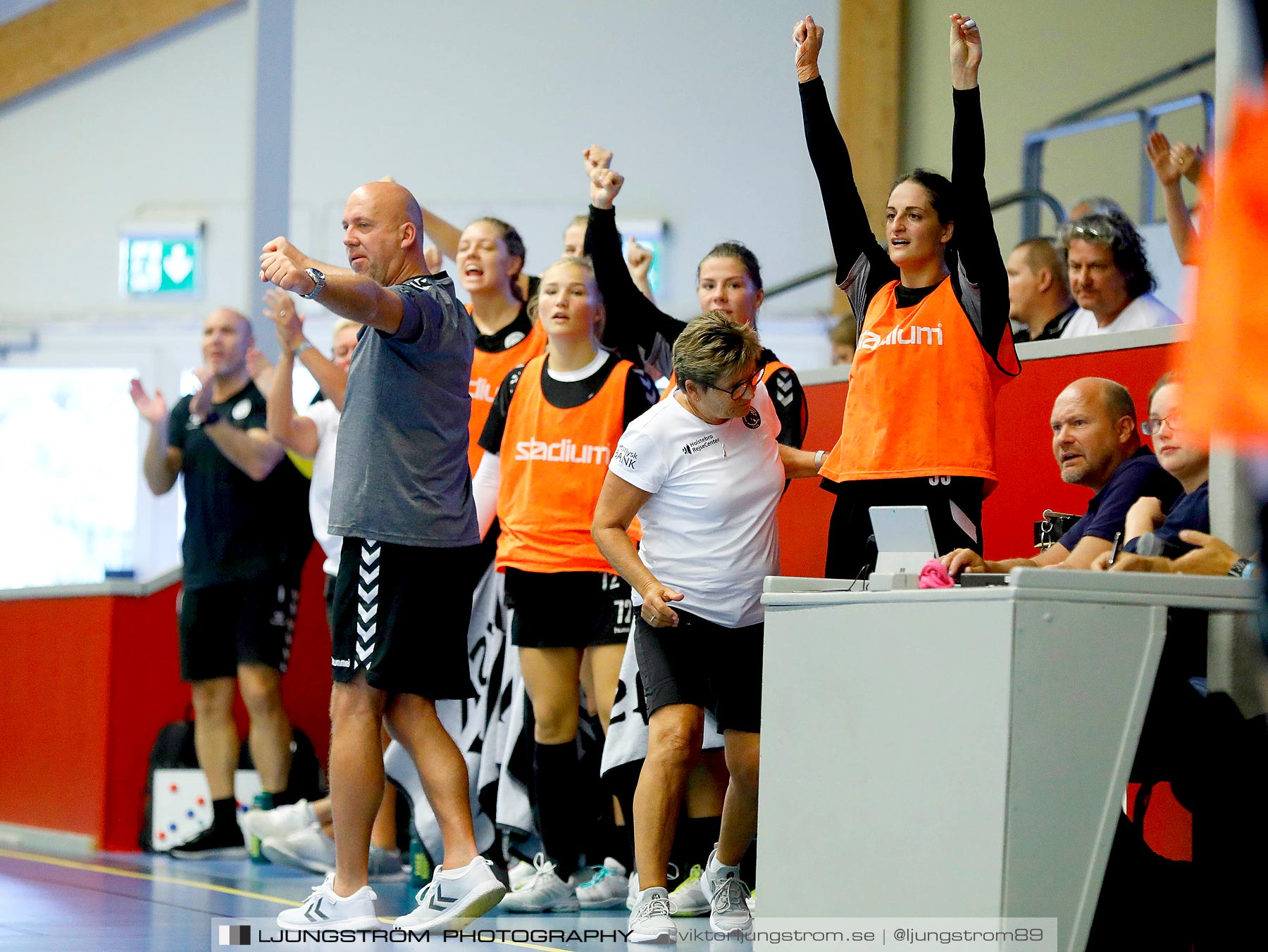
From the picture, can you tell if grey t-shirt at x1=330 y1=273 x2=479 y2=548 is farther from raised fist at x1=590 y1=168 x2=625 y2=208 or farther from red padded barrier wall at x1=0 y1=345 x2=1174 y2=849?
red padded barrier wall at x1=0 y1=345 x2=1174 y2=849

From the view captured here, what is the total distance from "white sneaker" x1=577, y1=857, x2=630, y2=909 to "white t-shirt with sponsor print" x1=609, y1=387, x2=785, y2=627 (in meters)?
0.90

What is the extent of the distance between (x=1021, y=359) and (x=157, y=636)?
3549 millimetres

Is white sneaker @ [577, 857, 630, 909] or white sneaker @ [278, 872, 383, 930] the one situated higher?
white sneaker @ [278, 872, 383, 930]

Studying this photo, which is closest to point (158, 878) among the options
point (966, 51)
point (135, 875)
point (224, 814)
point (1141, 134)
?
point (135, 875)

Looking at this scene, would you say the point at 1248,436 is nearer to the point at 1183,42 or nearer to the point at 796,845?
the point at 796,845

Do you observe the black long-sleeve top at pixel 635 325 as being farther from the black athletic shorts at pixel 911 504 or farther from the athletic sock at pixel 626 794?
the athletic sock at pixel 626 794

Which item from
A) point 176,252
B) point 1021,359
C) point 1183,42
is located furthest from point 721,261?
point 176,252

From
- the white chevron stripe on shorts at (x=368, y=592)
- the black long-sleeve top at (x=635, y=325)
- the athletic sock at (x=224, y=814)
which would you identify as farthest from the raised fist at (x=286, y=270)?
the athletic sock at (x=224, y=814)

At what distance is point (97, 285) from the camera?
429 inches

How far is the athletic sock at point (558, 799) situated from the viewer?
3994mm

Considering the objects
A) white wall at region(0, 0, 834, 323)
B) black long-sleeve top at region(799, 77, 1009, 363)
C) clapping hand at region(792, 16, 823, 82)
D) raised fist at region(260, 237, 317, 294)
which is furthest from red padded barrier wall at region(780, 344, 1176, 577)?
white wall at region(0, 0, 834, 323)

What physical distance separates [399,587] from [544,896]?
38.2 inches

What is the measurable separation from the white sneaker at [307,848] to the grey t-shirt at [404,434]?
1826 mm

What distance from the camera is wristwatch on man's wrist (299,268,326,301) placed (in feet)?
9.71
